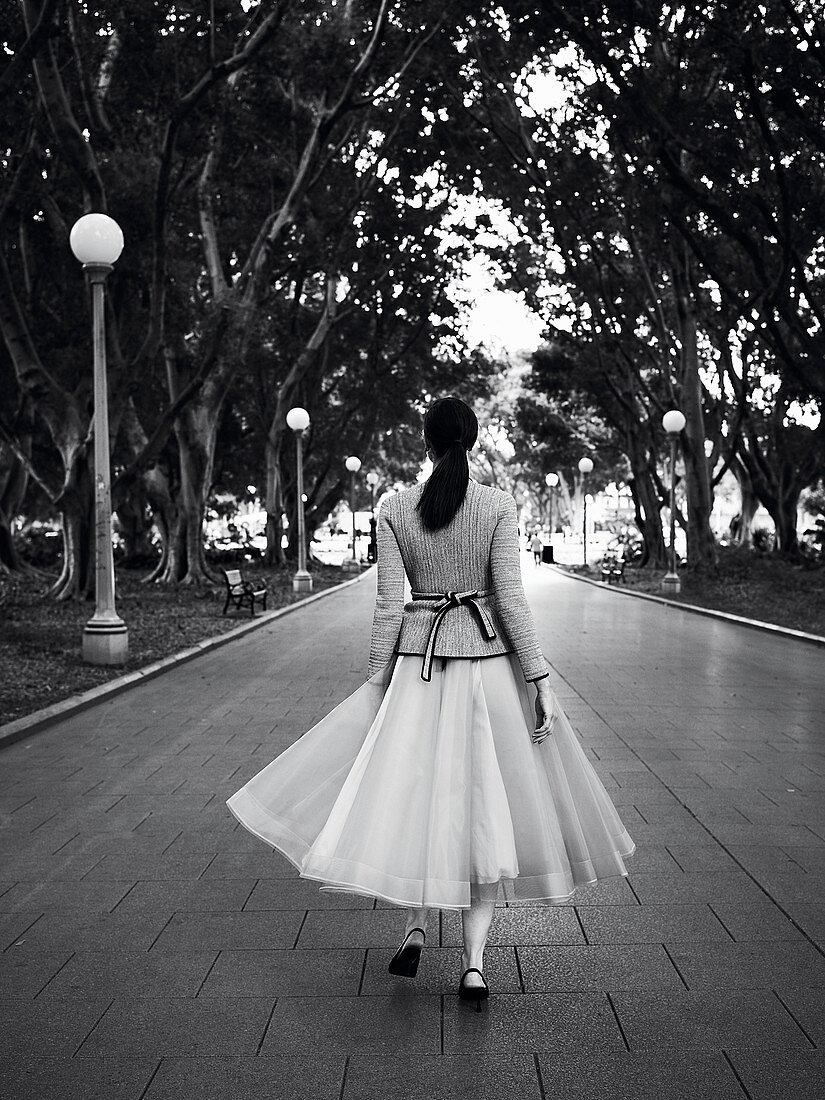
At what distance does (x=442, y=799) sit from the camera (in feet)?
11.9

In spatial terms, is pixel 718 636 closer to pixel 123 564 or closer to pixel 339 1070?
pixel 339 1070

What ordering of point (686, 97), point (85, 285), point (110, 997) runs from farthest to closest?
point (85, 285) < point (686, 97) < point (110, 997)

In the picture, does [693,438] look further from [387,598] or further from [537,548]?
[537,548]

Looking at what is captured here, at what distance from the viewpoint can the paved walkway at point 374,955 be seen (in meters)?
3.25

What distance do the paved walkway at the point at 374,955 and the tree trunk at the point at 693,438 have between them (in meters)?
18.6

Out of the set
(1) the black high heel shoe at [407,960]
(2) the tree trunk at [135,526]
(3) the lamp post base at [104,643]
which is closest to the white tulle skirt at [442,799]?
(1) the black high heel shoe at [407,960]

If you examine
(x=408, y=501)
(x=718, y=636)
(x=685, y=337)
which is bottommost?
(x=718, y=636)

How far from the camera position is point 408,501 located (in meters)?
3.93

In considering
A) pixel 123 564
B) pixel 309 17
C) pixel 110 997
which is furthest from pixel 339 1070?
pixel 123 564

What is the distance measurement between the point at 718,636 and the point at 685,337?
10.7m

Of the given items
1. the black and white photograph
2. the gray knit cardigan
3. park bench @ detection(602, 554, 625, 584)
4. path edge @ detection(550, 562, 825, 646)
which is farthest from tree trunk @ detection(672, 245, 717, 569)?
the gray knit cardigan

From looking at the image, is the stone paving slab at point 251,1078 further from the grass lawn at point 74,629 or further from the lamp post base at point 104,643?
the lamp post base at point 104,643

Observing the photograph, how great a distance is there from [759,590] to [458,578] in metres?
21.6

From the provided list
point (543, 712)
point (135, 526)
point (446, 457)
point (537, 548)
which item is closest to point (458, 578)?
point (446, 457)
